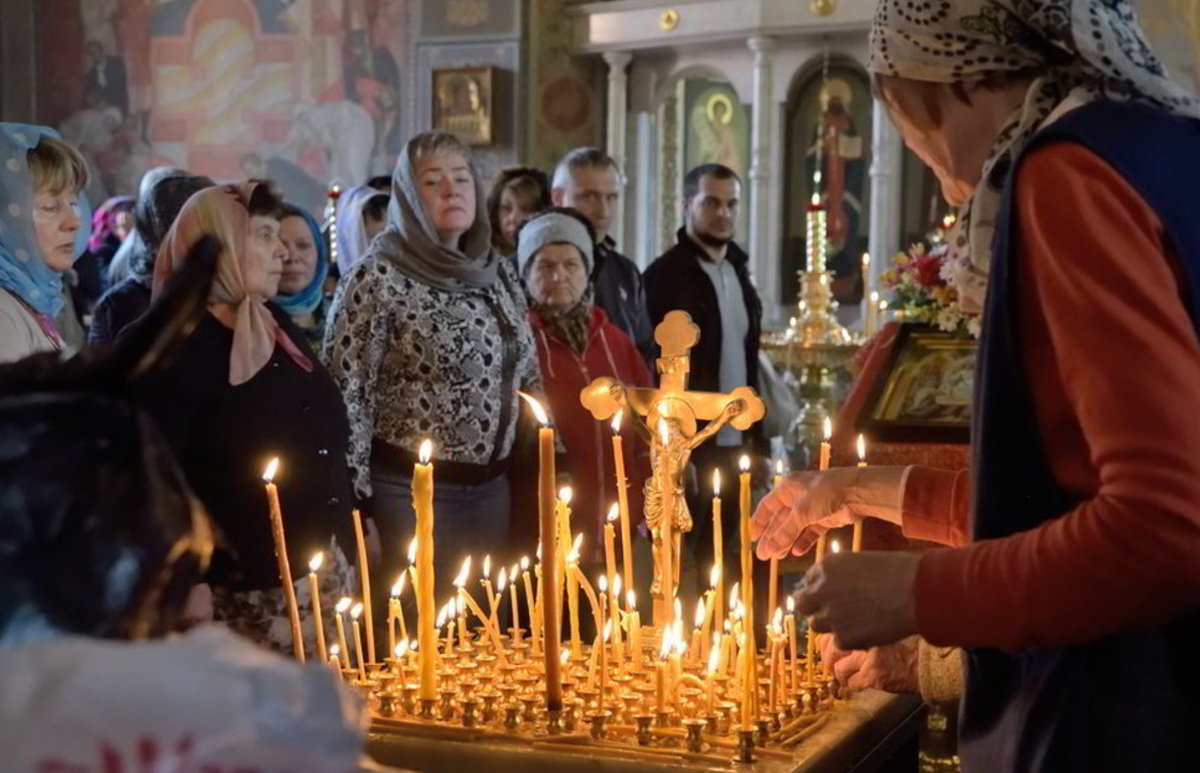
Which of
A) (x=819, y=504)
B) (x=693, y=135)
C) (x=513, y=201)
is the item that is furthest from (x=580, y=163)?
(x=693, y=135)

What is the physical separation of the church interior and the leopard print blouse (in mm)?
10

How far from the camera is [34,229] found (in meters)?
2.98

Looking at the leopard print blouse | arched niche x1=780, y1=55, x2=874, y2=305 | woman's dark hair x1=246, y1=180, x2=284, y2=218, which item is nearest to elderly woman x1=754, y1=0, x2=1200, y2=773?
woman's dark hair x1=246, y1=180, x2=284, y2=218

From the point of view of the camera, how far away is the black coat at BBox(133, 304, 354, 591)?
10.3 ft

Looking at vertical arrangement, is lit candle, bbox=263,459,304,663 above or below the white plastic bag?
below

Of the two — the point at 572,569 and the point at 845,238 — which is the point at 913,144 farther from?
the point at 845,238

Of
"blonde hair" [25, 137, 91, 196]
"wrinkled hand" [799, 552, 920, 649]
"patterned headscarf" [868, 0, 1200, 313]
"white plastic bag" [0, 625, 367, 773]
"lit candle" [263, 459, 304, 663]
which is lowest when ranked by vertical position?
"lit candle" [263, 459, 304, 663]

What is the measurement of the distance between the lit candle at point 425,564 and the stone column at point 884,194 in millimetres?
9824

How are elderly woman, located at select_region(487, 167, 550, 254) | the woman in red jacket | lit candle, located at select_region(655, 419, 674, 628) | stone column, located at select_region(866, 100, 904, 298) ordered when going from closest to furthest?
lit candle, located at select_region(655, 419, 674, 628), the woman in red jacket, elderly woman, located at select_region(487, 167, 550, 254), stone column, located at select_region(866, 100, 904, 298)

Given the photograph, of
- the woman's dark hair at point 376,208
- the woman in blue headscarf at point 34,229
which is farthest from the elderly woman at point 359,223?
the woman in blue headscarf at point 34,229

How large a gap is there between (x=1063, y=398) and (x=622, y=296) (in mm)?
3916

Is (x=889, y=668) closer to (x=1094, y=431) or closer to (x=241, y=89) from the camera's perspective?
(x=1094, y=431)

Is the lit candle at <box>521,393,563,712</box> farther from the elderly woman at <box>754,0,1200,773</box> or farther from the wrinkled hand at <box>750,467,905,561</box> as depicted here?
the elderly woman at <box>754,0,1200,773</box>

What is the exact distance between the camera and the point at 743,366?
5.66 meters
